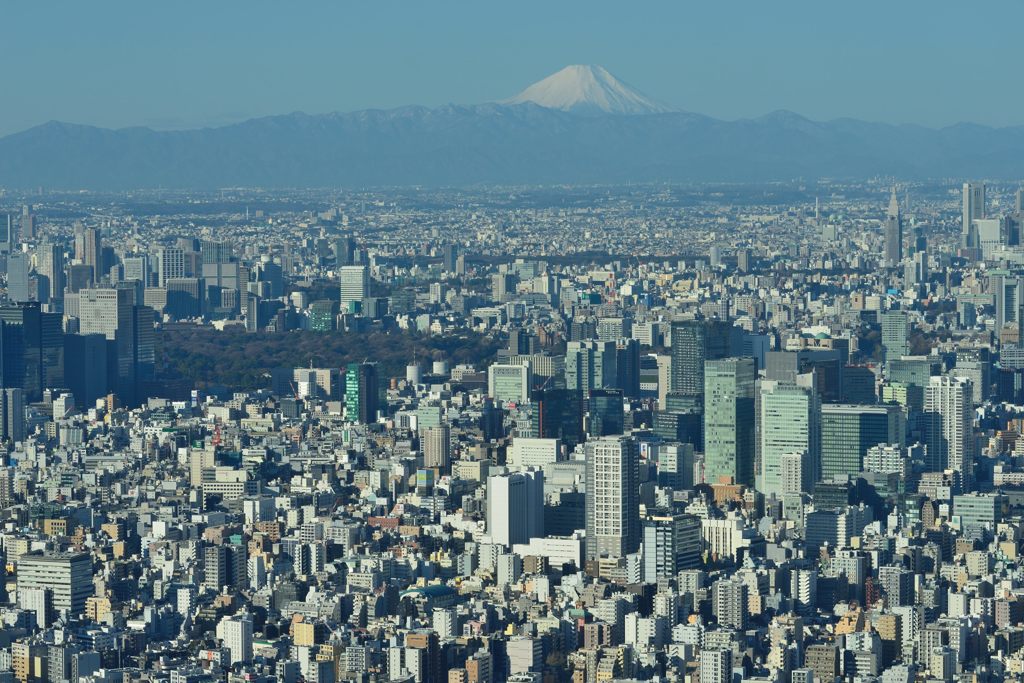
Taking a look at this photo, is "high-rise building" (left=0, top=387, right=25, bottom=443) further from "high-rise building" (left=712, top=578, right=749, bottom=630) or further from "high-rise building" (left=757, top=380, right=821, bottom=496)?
"high-rise building" (left=712, top=578, right=749, bottom=630)

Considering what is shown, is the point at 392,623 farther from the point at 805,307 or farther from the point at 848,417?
the point at 805,307

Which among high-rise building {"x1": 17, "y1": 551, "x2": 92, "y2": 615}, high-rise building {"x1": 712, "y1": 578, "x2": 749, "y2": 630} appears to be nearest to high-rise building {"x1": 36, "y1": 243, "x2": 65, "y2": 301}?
high-rise building {"x1": 17, "y1": 551, "x2": 92, "y2": 615}

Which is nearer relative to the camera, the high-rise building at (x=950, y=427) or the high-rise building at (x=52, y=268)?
the high-rise building at (x=950, y=427)

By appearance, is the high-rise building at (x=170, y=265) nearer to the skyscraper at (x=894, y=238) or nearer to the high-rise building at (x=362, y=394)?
the skyscraper at (x=894, y=238)

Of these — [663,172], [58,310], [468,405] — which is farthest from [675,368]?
[663,172]

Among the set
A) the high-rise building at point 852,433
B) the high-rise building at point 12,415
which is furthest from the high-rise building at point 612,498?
the high-rise building at point 12,415
